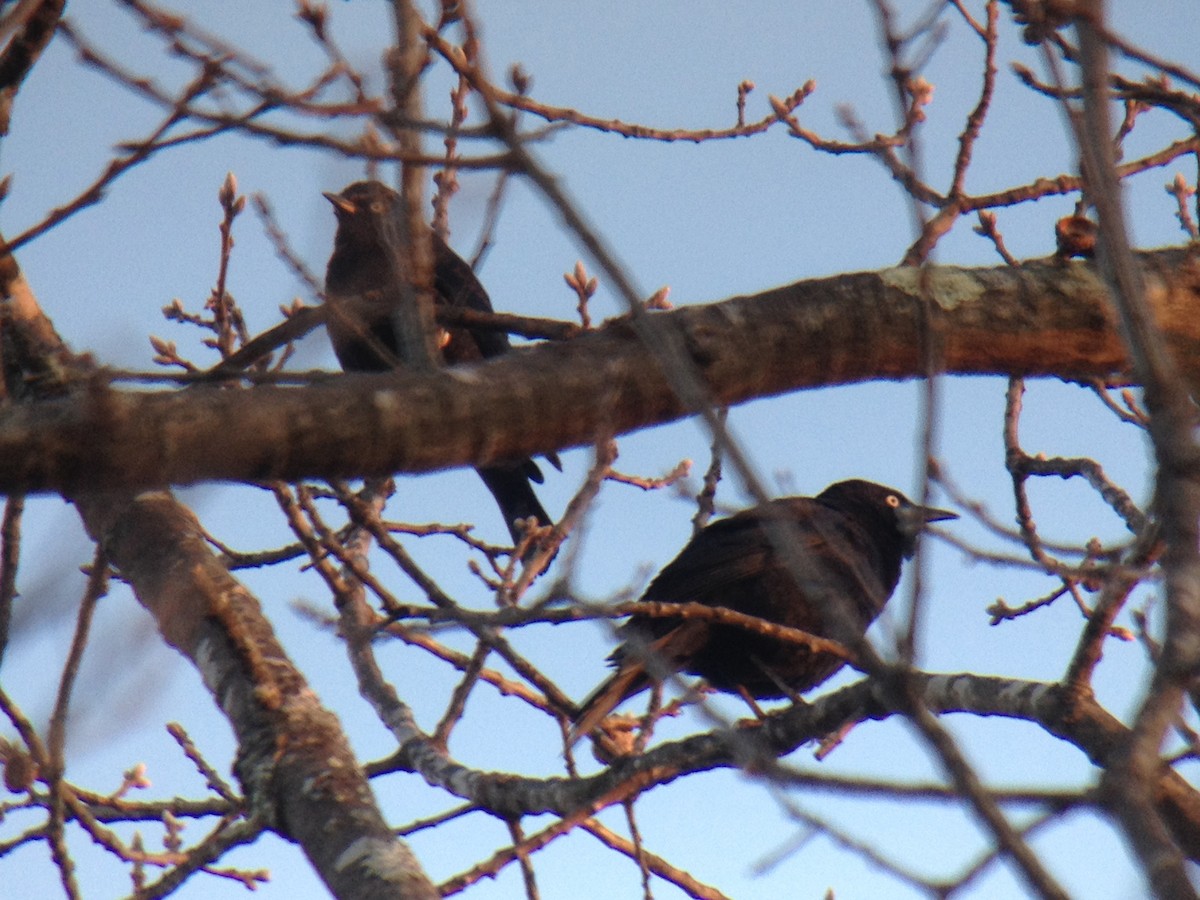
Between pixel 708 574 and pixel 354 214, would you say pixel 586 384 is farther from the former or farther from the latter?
pixel 354 214

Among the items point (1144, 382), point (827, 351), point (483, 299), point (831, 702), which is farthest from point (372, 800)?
point (483, 299)

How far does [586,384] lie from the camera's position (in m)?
2.02

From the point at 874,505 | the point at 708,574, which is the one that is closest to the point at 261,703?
the point at 708,574

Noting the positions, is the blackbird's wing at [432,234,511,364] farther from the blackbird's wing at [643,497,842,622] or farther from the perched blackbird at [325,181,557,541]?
the blackbird's wing at [643,497,842,622]

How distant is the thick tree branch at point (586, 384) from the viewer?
5.18ft

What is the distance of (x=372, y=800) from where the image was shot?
250cm

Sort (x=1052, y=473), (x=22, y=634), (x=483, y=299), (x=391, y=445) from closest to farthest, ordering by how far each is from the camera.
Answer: (x=391, y=445) → (x=22, y=634) → (x=1052, y=473) → (x=483, y=299)

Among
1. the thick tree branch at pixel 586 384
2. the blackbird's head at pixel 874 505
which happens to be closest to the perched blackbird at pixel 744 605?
the blackbird's head at pixel 874 505

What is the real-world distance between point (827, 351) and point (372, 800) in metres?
1.15

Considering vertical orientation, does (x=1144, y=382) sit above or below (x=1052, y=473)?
below

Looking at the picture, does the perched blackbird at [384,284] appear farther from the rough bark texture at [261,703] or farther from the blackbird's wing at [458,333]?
the rough bark texture at [261,703]

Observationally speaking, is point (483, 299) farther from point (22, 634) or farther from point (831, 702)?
point (22, 634)

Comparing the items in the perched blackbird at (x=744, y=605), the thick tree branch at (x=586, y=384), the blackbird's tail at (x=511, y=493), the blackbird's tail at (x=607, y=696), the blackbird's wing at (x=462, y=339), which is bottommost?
the thick tree branch at (x=586, y=384)

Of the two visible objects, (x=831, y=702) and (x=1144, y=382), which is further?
(x=831, y=702)
